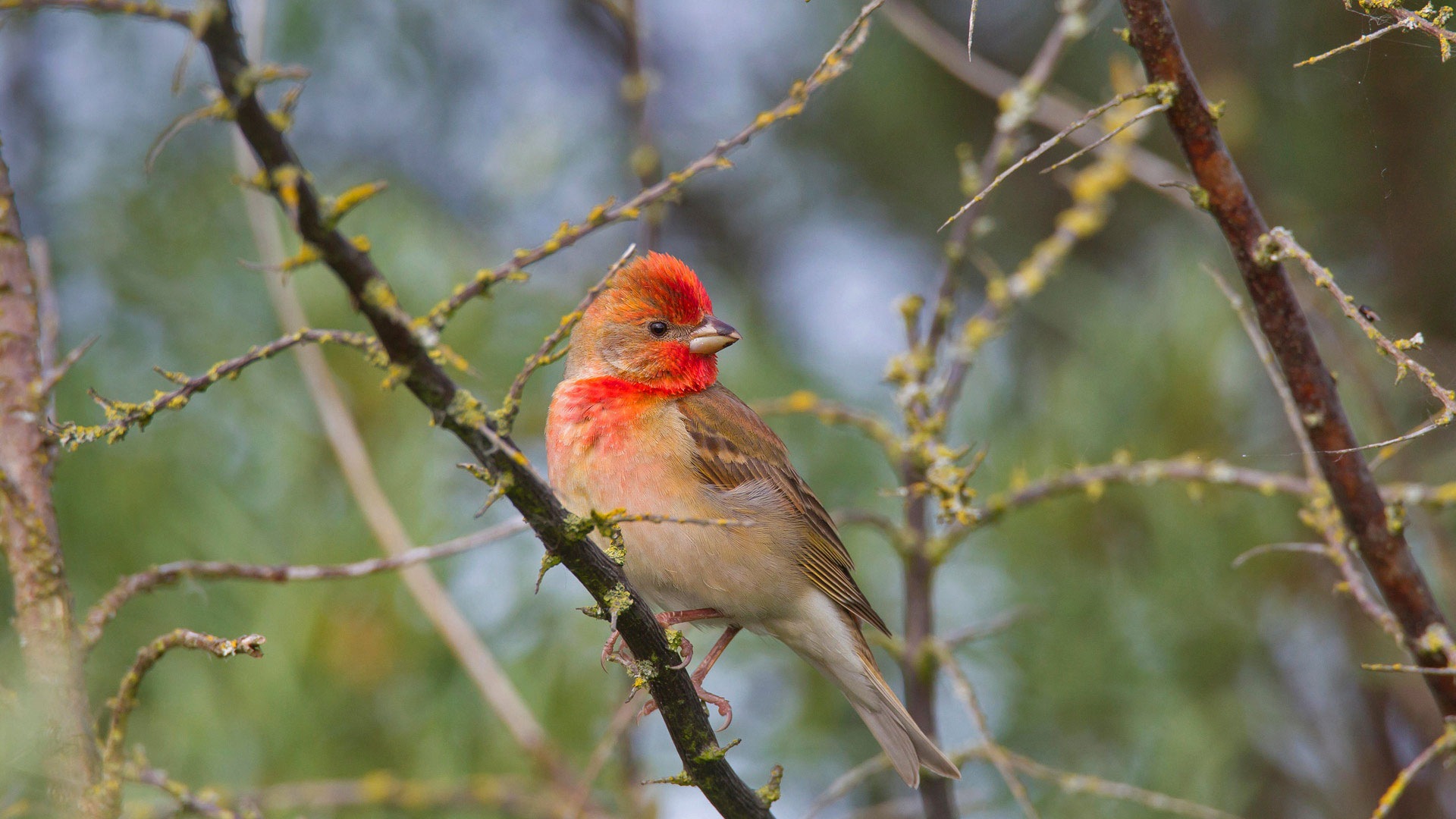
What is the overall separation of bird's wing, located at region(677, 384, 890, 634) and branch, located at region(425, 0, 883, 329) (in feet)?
6.51

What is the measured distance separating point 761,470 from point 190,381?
258cm

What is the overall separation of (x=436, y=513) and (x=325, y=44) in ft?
13.2

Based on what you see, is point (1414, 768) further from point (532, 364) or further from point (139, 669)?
point (139, 669)

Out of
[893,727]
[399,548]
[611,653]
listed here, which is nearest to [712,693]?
[611,653]

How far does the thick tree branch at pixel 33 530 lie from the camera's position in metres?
1.89

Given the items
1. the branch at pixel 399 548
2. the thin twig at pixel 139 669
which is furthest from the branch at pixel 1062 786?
the thin twig at pixel 139 669

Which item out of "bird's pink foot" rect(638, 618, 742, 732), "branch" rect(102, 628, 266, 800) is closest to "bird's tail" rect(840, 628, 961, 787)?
"bird's pink foot" rect(638, 618, 742, 732)

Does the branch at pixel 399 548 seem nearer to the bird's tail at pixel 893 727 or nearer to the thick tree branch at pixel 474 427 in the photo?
the bird's tail at pixel 893 727

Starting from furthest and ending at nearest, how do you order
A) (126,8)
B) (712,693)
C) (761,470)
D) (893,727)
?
(761,470) → (893,727) → (712,693) → (126,8)

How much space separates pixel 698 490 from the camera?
148 inches

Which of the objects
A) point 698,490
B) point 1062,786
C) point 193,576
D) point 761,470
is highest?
point 761,470

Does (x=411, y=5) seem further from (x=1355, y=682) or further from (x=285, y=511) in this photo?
(x=1355, y=682)

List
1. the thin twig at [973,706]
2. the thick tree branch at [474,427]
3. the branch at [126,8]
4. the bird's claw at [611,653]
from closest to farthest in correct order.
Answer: the branch at [126,8]
the thick tree branch at [474,427]
the bird's claw at [611,653]
the thin twig at [973,706]

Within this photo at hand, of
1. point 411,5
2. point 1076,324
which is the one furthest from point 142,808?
point 411,5
